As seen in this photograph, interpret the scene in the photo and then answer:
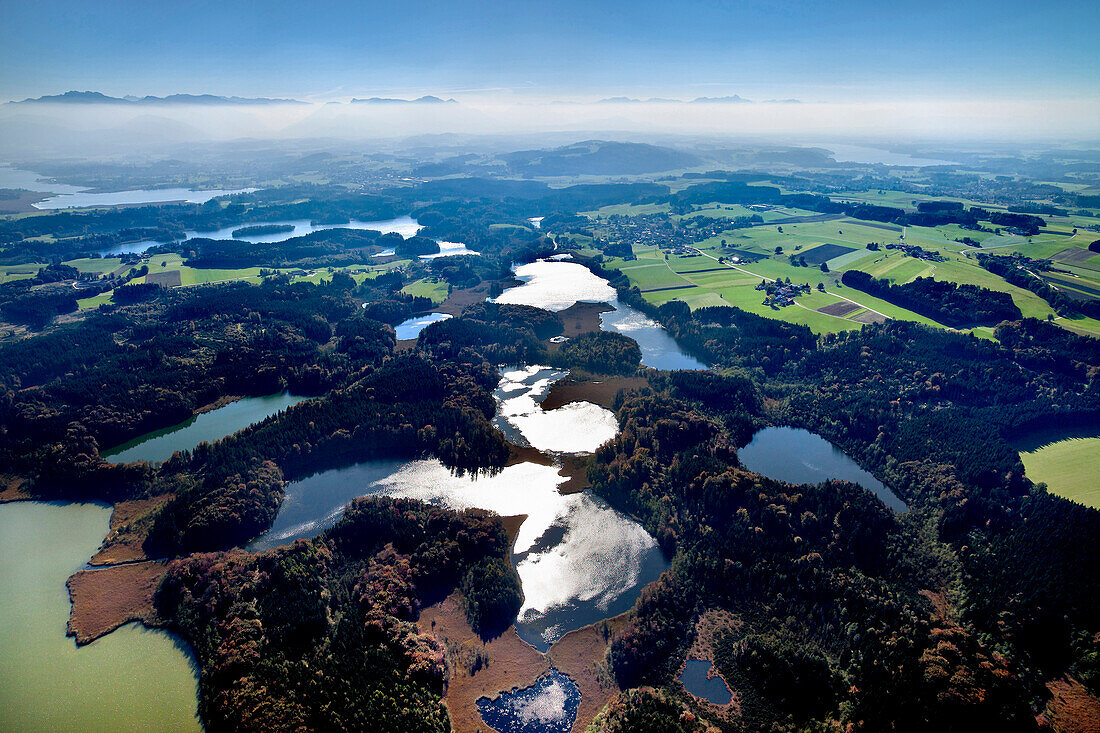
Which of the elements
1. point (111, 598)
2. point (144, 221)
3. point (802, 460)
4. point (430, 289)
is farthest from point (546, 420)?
point (144, 221)

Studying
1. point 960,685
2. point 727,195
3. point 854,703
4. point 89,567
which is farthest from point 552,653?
point 727,195

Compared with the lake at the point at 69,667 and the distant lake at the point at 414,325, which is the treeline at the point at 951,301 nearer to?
the distant lake at the point at 414,325

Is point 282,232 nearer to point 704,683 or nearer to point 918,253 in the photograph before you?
point 918,253

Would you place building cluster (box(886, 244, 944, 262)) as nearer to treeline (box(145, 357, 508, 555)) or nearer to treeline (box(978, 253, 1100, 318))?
treeline (box(978, 253, 1100, 318))

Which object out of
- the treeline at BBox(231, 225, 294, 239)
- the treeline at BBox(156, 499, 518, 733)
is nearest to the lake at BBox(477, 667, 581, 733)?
the treeline at BBox(156, 499, 518, 733)

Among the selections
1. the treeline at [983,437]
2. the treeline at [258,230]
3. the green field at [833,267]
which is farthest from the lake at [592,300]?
the treeline at [258,230]

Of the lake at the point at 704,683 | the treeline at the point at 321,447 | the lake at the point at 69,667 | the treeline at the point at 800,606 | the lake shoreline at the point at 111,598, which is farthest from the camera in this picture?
the treeline at the point at 321,447
